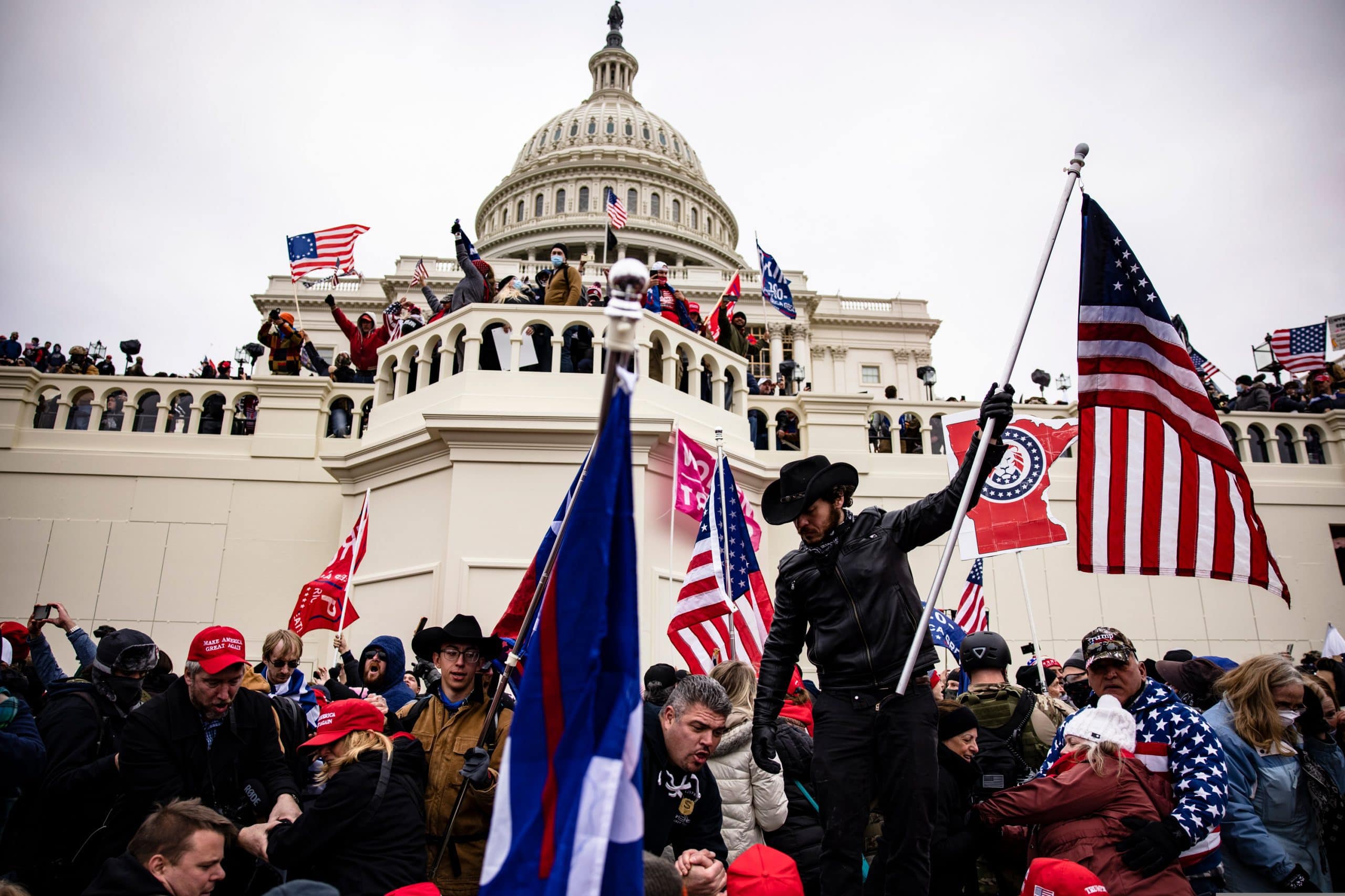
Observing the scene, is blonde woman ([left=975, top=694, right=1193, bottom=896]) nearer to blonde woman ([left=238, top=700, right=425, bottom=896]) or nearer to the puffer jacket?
the puffer jacket

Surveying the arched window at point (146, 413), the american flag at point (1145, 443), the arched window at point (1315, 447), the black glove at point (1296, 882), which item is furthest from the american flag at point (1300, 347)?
the arched window at point (146, 413)

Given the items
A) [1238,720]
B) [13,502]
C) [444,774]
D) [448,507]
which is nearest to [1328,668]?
[1238,720]

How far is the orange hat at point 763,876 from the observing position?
11.4 ft

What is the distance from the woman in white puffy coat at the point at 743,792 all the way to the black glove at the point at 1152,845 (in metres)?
1.54

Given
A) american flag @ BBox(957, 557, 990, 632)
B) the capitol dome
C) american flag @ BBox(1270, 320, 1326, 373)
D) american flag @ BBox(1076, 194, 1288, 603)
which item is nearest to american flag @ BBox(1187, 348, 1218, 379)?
american flag @ BBox(1270, 320, 1326, 373)

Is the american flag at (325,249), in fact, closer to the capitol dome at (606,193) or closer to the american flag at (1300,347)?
the american flag at (1300,347)

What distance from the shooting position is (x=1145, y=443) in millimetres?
4738

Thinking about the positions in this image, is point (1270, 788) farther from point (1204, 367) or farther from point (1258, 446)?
point (1204, 367)

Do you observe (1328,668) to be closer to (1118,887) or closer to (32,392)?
(1118,887)

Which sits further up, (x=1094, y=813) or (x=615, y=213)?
(x=615, y=213)

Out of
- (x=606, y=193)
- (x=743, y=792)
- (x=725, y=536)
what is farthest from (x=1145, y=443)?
(x=606, y=193)

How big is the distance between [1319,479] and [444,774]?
1541 cm

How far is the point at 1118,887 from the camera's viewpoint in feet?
11.5

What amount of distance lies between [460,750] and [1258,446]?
588 inches
